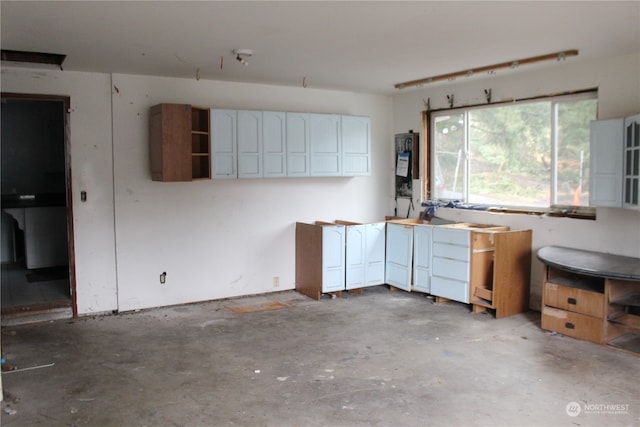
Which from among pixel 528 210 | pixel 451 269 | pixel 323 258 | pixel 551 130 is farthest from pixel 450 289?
pixel 551 130

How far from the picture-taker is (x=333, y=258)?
5.89 metres

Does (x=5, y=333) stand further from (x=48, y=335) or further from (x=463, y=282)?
(x=463, y=282)

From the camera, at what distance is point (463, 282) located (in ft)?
17.7

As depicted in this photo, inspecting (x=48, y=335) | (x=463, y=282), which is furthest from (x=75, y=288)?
(x=463, y=282)

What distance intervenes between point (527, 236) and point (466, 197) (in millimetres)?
1106

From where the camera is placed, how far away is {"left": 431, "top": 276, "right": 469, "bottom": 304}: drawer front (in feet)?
17.7

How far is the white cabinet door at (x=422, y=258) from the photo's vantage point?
577 centimetres

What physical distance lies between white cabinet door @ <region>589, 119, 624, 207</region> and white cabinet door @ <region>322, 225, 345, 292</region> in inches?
103

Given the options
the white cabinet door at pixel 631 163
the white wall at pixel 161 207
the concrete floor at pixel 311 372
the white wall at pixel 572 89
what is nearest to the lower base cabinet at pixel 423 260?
the white wall at pixel 572 89

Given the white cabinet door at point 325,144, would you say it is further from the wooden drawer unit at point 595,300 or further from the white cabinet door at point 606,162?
the white cabinet door at point 606,162

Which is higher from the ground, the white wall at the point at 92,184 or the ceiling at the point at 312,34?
the ceiling at the point at 312,34

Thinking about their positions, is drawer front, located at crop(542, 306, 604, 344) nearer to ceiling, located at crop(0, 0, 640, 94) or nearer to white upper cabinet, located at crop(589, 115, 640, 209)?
white upper cabinet, located at crop(589, 115, 640, 209)

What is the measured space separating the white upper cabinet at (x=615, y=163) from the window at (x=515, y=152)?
1.69ft

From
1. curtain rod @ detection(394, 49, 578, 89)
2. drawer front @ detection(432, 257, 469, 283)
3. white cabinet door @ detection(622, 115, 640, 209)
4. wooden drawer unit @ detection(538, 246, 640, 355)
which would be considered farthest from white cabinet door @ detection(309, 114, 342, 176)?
white cabinet door @ detection(622, 115, 640, 209)
